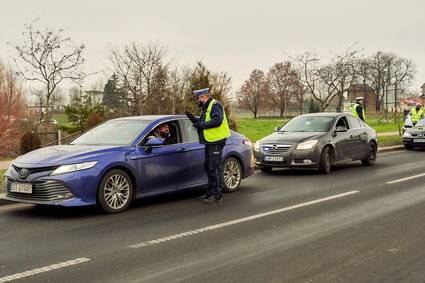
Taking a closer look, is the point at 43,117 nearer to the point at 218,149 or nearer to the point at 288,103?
the point at 218,149

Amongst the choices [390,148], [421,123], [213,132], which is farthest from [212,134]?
[421,123]

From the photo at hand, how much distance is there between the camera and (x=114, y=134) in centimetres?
839

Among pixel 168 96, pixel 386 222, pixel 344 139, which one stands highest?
pixel 168 96

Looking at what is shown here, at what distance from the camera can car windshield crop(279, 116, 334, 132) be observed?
1320 centimetres

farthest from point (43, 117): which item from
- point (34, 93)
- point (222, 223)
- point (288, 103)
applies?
point (288, 103)

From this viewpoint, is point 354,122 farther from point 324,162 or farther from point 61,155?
point 61,155

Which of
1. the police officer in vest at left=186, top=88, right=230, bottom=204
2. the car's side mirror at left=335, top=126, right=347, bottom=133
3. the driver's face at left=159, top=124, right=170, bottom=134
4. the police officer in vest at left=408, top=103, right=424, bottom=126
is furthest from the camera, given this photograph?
the police officer in vest at left=408, top=103, right=424, bottom=126

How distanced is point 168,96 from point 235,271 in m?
19.4

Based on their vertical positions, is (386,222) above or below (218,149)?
below

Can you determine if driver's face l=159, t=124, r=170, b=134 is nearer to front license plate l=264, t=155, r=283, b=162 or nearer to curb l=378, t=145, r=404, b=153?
front license plate l=264, t=155, r=283, b=162

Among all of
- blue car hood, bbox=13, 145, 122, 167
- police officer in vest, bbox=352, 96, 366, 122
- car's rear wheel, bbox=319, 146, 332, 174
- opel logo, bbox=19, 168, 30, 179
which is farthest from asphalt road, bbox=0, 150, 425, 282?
police officer in vest, bbox=352, 96, 366, 122

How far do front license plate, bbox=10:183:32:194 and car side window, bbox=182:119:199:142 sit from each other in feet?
9.21

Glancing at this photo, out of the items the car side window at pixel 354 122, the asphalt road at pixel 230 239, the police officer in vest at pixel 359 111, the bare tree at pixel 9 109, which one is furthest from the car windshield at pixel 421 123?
the bare tree at pixel 9 109

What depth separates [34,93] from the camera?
2475cm
